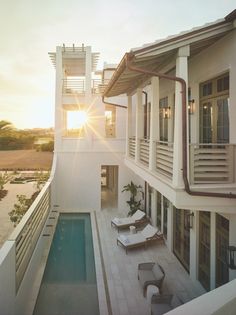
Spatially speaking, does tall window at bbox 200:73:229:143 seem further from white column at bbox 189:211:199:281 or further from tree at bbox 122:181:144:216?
tree at bbox 122:181:144:216

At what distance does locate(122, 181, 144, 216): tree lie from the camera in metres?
18.6

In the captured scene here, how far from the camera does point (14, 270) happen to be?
7.41 meters

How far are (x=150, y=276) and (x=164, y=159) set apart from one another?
13.0 ft

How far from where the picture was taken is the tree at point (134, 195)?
733 inches

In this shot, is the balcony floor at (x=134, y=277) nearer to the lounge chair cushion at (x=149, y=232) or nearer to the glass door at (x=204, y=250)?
the glass door at (x=204, y=250)

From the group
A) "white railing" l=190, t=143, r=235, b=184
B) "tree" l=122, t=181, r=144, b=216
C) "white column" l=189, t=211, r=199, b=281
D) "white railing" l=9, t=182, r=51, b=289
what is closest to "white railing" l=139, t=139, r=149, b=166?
"white column" l=189, t=211, r=199, b=281

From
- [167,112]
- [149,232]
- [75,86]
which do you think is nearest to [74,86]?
[75,86]

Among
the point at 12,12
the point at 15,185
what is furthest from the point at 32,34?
the point at 15,185

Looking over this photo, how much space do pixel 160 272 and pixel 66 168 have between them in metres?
11.5

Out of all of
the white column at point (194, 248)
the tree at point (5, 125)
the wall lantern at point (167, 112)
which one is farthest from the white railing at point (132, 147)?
the tree at point (5, 125)

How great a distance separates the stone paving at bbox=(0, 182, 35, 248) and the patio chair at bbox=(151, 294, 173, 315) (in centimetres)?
787

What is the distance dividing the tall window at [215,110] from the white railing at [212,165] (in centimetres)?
118

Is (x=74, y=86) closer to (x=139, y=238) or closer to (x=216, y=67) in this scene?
(x=139, y=238)

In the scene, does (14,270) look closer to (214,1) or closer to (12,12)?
(12,12)
